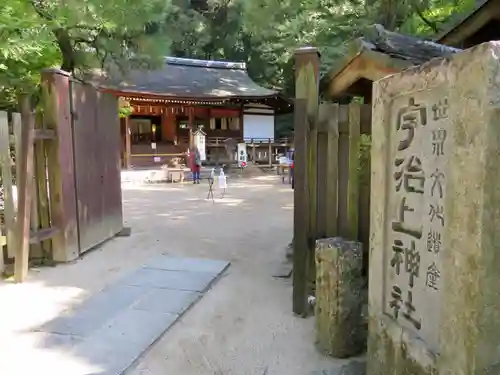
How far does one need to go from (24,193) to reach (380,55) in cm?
370

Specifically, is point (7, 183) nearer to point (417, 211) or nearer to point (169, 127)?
point (417, 211)

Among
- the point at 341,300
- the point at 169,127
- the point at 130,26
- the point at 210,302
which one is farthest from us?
the point at 169,127

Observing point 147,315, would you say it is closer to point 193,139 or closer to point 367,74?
point 367,74

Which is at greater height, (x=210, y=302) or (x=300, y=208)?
(x=300, y=208)

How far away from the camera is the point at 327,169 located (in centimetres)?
376

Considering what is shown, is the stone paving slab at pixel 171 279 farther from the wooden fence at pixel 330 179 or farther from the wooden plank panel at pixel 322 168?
the wooden plank panel at pixel 322 168

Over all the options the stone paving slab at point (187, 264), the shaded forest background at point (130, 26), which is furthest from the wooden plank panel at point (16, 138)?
the stone paving slab at point (187, 264)

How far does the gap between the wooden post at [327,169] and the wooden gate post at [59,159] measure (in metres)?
3.07

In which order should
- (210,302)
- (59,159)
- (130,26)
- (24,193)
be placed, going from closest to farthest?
(210,302) → (24,193) → (59,159) → (130,26)

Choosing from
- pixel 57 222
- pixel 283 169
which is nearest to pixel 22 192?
pixel 57 222

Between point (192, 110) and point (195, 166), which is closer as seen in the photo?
point (195, 166)

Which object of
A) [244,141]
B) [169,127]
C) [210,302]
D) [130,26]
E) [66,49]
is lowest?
[210,302]

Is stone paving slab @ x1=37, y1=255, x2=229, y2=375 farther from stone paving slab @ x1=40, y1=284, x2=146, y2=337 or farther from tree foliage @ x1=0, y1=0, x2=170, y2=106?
tree foliage @ x1=0, y1=0, x2=170, y2=106

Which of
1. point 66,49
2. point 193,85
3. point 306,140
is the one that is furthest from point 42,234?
point 193,85
